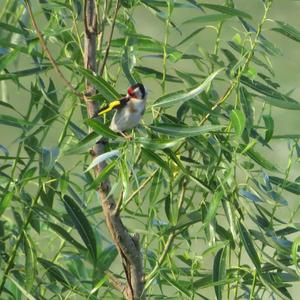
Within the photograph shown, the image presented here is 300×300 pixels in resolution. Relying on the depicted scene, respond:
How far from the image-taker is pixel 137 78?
70.0 inches

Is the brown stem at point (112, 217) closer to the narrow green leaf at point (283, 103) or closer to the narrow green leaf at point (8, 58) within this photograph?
the narrow green leaf at point (8, 58)

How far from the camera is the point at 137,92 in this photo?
5.31 ft

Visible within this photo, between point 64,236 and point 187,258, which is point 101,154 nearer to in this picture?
point 64,236

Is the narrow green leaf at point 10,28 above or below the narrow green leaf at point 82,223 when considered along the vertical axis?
above

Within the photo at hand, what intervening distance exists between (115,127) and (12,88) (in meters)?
3.01

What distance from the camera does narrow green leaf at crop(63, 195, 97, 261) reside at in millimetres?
1759

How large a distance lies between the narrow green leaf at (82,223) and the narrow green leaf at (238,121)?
→ 0.35 metres

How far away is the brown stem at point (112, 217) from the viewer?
157 cm

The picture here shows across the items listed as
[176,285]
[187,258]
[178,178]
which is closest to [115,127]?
[178,178]

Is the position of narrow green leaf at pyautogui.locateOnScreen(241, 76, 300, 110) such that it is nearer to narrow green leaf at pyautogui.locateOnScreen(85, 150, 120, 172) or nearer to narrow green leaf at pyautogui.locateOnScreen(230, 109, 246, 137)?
narrow green leaf at pyautogui.locateOnScreen(230, 109, 246, 137)

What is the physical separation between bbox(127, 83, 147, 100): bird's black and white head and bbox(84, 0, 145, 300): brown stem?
0.06 m

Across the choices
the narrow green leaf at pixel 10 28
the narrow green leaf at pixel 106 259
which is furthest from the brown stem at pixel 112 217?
the narrow green leaf at pixel 10 28

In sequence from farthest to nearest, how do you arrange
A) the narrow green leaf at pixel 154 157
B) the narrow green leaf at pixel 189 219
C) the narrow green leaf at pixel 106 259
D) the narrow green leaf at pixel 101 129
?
the narrow green leaf at pixel 106 259
the narrow green leaf at pixel 189 219
the narrow green leaf at pixel 154 157
the narrow green leaf at pixel 101 129

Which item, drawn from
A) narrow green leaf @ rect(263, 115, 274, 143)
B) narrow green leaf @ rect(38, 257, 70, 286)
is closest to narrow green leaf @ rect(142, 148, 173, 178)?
narrow green leaf @ rect(263, 115, 274, 143)
